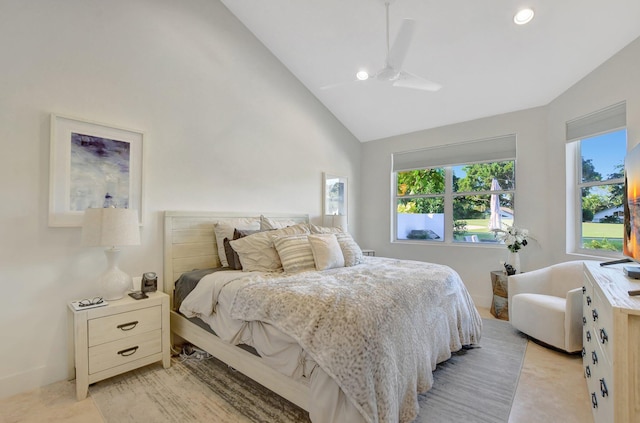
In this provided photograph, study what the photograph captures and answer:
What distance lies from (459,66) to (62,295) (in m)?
4.48

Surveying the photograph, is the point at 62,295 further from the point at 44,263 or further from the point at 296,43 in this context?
the point at 296,43

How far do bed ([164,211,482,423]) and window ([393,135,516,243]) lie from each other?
6.47ft

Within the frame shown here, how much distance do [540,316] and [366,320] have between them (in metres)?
2.28

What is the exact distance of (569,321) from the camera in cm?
257

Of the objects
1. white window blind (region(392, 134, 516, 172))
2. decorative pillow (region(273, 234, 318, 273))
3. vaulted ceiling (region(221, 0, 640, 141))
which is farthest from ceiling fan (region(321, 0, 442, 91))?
white window blind (region(392, 134, 516, 172))

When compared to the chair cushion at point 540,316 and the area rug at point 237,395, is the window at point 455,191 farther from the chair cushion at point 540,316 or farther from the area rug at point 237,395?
the area rug at point 237,395

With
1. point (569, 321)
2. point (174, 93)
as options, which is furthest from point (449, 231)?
point (174, 93)

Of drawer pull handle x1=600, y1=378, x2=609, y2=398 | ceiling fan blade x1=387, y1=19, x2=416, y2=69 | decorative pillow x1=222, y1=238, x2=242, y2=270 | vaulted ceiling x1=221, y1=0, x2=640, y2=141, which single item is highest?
vaulted ceiling x1=221, y1=0, x2=640, y2=141

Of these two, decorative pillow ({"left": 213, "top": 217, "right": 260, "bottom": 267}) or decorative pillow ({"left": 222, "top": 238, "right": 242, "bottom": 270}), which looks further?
decorative pillow ({"left": 213, "top": 217, "right": 260, "bottom": 267})

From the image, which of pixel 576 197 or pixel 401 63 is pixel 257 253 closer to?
pixel 401 63

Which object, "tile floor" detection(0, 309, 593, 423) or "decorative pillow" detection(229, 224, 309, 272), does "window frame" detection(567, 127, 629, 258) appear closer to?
"tile floor" detection(0, 309, 593, 423)

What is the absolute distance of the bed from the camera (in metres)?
1.48

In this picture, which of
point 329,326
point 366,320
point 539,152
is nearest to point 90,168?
point 329,326

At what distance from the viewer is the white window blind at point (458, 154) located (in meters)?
4.05
